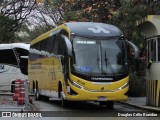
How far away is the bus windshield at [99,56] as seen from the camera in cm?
1797

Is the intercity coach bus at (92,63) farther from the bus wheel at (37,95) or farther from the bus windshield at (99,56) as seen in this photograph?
the bus wheel at (37,95)

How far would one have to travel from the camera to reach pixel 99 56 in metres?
18.2

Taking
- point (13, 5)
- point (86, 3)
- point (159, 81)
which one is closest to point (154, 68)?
point (159, 81)

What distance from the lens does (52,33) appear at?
21812mm

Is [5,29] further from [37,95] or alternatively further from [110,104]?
[110,104]

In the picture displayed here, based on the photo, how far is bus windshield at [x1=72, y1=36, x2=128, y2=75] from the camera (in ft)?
59.0

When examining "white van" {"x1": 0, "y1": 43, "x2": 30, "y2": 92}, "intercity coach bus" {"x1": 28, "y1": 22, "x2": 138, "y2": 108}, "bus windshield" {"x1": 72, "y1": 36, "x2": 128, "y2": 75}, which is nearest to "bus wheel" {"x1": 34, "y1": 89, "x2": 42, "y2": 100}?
"intercity coach bus" {"x1": 28, "y1": 22, "x2": 138, "y2": 108}

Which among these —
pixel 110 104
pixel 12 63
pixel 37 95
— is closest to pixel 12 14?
pixel 12 63

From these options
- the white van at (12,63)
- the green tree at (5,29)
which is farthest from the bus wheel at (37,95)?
the green tree at (5,29)

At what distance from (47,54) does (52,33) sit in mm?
1351

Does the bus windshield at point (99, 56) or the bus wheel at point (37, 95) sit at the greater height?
the bus windshield at point (99, 56)

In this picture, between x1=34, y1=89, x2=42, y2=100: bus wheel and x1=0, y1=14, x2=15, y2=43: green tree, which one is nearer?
x1=34, y1=89, x2=42, y2=100: bus wheel

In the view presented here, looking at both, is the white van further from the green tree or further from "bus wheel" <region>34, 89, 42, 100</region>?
the green tree

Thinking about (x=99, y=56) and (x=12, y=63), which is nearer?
(x=99, y=56)
